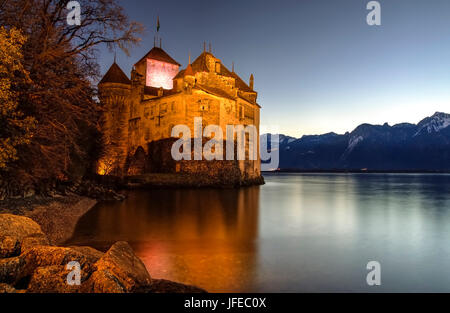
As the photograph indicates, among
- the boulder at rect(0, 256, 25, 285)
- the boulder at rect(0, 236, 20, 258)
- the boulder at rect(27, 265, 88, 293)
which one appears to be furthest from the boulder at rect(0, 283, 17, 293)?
the boulder at rect(0, 236, 20, 258)

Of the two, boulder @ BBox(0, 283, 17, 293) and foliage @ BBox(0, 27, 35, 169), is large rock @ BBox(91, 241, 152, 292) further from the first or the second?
foliage @ BBox(0, 27, 35, 169)

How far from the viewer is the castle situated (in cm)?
3322

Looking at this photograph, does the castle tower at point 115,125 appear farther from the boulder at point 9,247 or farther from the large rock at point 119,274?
the large rock at point 119,274

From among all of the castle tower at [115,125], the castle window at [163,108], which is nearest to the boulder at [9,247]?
the castle window at [163,108]

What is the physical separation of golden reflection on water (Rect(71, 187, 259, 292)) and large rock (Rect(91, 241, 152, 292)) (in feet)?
3.26

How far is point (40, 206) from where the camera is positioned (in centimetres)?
1216

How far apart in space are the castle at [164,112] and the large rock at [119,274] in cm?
2628

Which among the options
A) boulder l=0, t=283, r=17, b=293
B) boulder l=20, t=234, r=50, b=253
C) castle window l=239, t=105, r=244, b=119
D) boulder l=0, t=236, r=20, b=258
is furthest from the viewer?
castle window l=239, t=105, r=244, b=119

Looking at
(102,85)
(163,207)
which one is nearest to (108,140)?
(102,85)

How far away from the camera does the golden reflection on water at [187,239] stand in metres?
6.34

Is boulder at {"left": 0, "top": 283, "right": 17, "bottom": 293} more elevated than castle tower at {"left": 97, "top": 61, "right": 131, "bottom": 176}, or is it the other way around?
castle tower at {"left": 97, "top": 61, "right": 131, "bottom": 176}

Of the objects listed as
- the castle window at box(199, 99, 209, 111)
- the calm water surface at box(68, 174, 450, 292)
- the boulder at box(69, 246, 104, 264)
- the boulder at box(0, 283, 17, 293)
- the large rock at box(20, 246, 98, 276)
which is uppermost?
the castle window at box(199, 99, 209, 111)

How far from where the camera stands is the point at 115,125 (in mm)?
41156

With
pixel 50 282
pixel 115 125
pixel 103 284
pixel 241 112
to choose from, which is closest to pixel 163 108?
pixel 115 125
